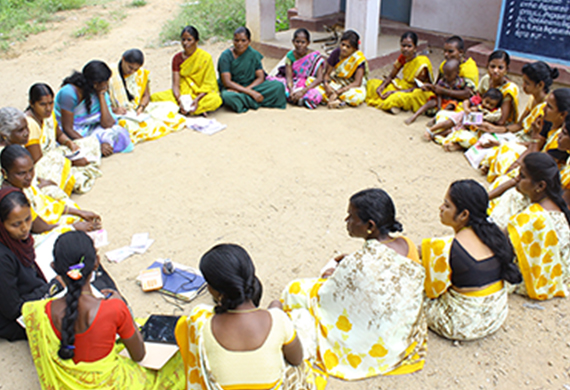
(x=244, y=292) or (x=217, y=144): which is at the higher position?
(x=244, y=292)

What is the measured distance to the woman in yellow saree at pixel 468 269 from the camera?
2941 millimetres

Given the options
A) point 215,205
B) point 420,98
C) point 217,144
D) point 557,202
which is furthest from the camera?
point 420,98

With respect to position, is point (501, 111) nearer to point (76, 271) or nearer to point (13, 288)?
point (76, 271)

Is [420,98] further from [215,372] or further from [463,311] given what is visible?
[215,372]

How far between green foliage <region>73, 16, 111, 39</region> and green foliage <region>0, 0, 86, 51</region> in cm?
104

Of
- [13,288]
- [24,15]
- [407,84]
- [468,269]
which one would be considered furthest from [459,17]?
[24,15]

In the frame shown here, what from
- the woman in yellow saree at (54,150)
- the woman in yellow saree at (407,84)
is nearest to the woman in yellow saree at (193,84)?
the woman in yellow saree at (54,150)

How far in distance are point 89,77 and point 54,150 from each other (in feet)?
3.18

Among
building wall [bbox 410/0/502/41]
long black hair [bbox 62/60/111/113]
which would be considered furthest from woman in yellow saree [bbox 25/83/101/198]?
building wall [bbox 410/0/502/41]

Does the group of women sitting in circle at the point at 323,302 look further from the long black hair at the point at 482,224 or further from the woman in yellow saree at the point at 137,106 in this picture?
the woman in yellow saree at the point at 137,106

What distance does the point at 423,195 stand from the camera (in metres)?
4.98

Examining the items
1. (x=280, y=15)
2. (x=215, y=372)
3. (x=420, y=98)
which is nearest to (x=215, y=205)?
(x=215, y=372)

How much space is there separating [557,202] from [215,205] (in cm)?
302

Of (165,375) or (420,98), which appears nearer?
(165,375)
